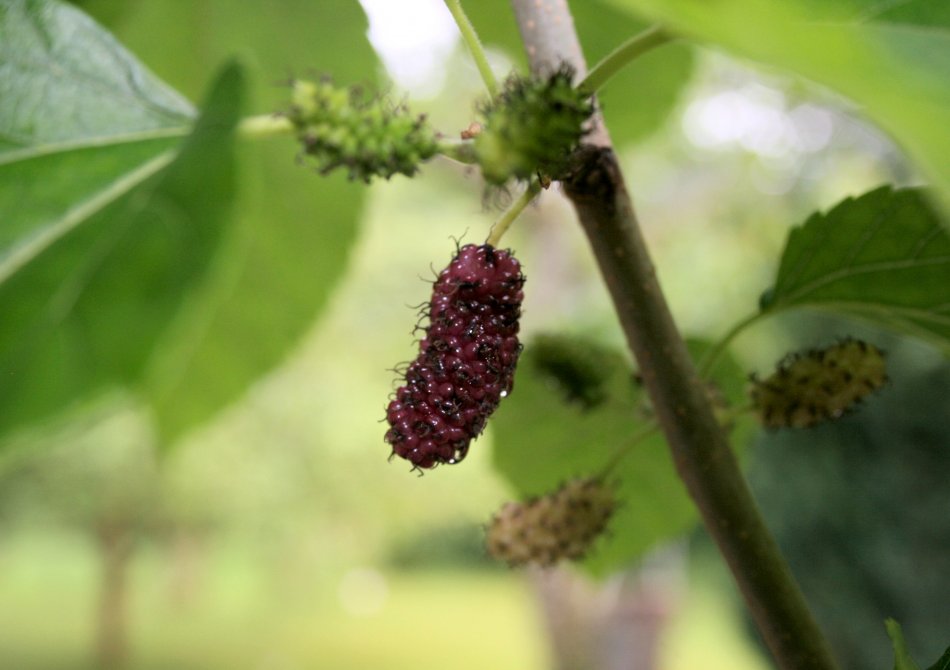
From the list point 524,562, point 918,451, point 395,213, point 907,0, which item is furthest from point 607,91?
point 395,213

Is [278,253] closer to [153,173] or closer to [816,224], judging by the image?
[153,173]

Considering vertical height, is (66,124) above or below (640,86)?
below

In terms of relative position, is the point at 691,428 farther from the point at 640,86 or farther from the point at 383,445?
the point at 383,445

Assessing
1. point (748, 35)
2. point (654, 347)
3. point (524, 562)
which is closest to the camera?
point (748, 35)

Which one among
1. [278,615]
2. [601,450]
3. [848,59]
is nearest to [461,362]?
[848,59]

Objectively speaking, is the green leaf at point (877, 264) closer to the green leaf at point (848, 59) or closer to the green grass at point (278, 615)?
the green leaf at point (848, 59)

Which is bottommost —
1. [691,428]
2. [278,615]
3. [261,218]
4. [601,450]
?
[691,428]
